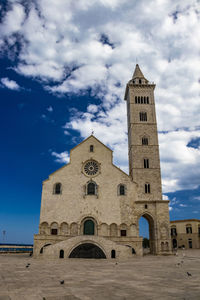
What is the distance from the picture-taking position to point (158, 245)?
35.8 m

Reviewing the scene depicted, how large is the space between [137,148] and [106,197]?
10.9 metres

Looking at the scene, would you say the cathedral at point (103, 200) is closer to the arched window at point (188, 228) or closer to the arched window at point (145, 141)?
the arched window at point (145, 141)

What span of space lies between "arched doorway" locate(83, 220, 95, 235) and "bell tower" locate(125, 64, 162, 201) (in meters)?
8.96

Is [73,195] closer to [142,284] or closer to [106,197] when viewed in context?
[106,197]

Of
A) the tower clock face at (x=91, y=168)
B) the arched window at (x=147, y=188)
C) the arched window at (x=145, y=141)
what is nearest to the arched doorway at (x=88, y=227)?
the tower clock face at (x=91, y=168)

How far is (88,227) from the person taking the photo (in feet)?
115

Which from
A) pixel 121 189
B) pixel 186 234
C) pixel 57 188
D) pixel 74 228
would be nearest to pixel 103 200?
pixel 121 189

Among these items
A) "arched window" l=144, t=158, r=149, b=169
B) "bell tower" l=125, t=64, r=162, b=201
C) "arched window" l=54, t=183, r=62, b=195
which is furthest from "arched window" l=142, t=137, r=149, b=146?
"arched window" l=54, t=183, r=62, b=195

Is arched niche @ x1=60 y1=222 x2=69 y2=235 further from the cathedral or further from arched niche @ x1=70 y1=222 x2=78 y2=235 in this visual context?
arched niche @ x1=70 y1=222 x2=78 y2=235

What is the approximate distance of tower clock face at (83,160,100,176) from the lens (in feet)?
125

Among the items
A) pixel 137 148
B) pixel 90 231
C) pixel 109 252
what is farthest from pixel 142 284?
pixel 137 148

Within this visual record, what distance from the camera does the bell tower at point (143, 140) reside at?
39906 millimetres

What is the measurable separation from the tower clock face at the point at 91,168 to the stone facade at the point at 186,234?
36524 mm

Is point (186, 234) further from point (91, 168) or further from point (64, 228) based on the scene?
point (64, 228)
